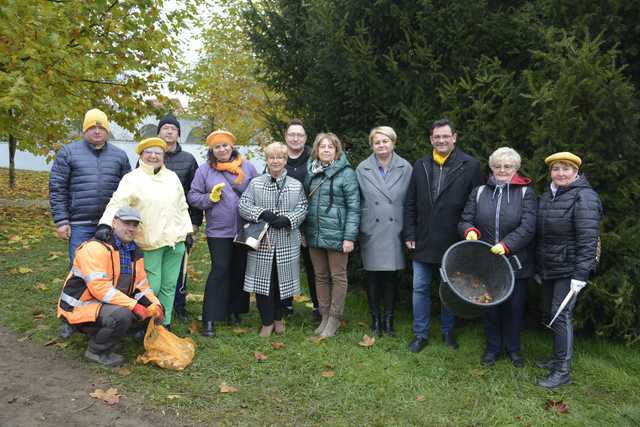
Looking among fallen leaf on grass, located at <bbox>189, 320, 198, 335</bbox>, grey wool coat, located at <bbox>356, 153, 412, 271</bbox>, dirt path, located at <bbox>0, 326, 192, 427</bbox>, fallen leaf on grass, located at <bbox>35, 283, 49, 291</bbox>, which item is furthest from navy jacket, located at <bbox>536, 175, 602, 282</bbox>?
fallen leaf on grass, located at <bbox>35, 283, 49, 291</bbox>

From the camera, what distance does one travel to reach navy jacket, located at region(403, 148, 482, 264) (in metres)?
4.63

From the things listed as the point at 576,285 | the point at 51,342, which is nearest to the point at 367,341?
the point at 576,285

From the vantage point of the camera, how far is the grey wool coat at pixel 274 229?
5000 mm

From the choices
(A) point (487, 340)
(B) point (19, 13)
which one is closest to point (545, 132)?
(A) point (487, 340)

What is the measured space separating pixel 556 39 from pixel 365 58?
1.84m

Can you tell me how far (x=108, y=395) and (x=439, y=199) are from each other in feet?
10.0

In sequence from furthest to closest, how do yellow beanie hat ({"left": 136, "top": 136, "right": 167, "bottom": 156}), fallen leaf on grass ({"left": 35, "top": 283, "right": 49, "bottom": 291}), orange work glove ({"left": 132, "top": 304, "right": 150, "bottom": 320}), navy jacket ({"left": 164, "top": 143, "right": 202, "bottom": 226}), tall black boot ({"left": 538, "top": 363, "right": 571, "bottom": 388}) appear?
fallen leaf on grass ({"left": 35, "top": 283, "right": 49, "bottom": 291}) → navy jacket ({"left": 164, "top": 143, "right": 202, "bottom": 226}) → yellow beanie hat ({"left": 136, "top": 136, "right": 167, "bottom": 156}) → orange work glove ({"left": 132, "top": 304, "right": 150, "bottom": 320}) → tall black boot ({"left": 538, "top": 363, "right": 571, "bottom": 388})

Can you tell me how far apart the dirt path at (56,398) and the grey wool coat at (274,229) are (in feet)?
5.37

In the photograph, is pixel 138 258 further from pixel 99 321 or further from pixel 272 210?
pixel 272 210

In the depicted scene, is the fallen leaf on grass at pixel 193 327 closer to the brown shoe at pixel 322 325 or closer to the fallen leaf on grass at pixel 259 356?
the fallen leaf on grass at pixel 259 356

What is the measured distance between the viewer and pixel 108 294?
4.23 m

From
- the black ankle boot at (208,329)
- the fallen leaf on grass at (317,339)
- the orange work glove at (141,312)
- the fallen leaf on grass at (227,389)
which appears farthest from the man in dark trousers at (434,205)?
the orange work glove at (141,312)

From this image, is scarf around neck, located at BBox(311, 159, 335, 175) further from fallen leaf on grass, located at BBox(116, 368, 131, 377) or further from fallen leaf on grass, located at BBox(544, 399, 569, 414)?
fallen leaf on grass, located at BBox(544, 399, 569, 414)

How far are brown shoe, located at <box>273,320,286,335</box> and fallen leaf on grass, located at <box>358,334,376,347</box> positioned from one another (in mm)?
812
